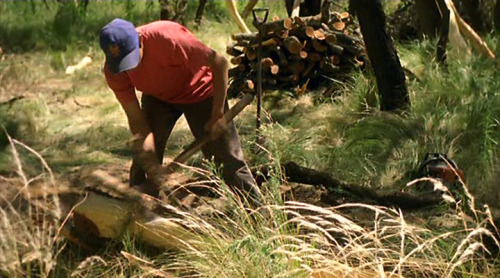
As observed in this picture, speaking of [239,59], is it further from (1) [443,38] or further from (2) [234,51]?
(1) [443,38]

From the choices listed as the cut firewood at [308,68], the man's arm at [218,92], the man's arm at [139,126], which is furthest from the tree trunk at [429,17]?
the man's arm at [139,126]

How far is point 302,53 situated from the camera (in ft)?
28.6

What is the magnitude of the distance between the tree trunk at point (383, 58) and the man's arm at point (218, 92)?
259 centimetres

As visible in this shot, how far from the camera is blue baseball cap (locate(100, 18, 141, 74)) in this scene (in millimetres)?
4527

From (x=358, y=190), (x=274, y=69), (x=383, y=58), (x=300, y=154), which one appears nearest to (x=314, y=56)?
(x=274, y=69)

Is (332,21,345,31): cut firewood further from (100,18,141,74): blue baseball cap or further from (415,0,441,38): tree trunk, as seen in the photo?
(100,18,141,74): blue baseball cap

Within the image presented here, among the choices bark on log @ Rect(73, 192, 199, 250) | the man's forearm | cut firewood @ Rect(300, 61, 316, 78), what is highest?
the man's forearm

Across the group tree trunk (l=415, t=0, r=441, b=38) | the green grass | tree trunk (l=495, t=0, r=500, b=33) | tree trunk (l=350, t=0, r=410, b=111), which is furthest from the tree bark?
tree trunk (l=350, t=0, r=410, b=111)

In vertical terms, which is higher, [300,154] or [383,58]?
[383,58]

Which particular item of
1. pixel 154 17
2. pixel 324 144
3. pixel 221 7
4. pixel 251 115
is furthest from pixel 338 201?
pixel 221 7

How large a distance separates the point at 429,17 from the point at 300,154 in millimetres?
3002

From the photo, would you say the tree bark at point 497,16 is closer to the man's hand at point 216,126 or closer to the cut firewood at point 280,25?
the cut firewood at point 280,25

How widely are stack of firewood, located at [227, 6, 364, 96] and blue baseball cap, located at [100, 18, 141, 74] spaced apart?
4.15 meters

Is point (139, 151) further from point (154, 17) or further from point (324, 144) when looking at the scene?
point (154, 17)
